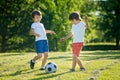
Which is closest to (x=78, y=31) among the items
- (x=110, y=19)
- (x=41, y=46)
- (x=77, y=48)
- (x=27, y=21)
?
(x=77, y=48)

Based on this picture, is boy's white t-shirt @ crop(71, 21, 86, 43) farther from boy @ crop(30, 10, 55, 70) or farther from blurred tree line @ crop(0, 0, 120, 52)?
blurred tree line @ crop(0, 0, 120, 52)

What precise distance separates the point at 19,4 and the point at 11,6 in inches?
37.4

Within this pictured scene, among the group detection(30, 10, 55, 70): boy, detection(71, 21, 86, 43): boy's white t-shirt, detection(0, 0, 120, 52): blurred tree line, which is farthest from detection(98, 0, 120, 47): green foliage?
detection(71, 21, 86, 43): boy's white t-shirt

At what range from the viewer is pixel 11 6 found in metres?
39.9

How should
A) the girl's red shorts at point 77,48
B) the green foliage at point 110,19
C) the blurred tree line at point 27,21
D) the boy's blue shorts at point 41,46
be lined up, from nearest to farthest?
1. the girl's red shorts at point 77,48
2. the boy's blue shorts at point 41,46
3. the blurred tree line at point 27,21
4. the green foliage at point 110,19

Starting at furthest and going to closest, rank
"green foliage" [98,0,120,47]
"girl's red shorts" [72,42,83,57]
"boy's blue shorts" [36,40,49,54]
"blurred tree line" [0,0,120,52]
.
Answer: "green foliage" [98,0,120,47] < "blurred tree line" [0,0,120,52] < "boy's blue shorts" [36,40,49,54] < "girl's red shorts" [72,42,83,57]

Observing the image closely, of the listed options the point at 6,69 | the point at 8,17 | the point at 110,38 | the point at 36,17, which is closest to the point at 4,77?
the point at 6,69

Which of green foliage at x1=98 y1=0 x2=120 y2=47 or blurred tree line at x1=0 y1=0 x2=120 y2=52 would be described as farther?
green foliage at x1=98 y1=0 x2=120 y2=47

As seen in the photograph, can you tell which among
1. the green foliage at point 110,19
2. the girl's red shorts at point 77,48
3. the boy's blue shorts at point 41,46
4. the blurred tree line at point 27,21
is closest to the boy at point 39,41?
the boy's blue shorts at point 41,46

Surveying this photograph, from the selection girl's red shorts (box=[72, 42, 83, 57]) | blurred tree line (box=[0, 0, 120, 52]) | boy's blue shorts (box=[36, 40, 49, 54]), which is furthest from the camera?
blurred tree line (box=[0, 0, 120, 52])

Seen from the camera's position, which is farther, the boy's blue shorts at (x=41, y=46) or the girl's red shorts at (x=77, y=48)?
the boy's blue shorts at (x=41, y=46)

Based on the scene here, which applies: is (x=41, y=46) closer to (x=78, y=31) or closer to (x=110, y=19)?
(x=78, y=31)

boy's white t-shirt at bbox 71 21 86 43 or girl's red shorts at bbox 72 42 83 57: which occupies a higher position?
boy's white t-shirt at bbox 71 21 86 43

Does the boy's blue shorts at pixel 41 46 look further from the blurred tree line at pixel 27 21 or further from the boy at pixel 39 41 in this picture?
the blurred tree line at pixel 27 21
